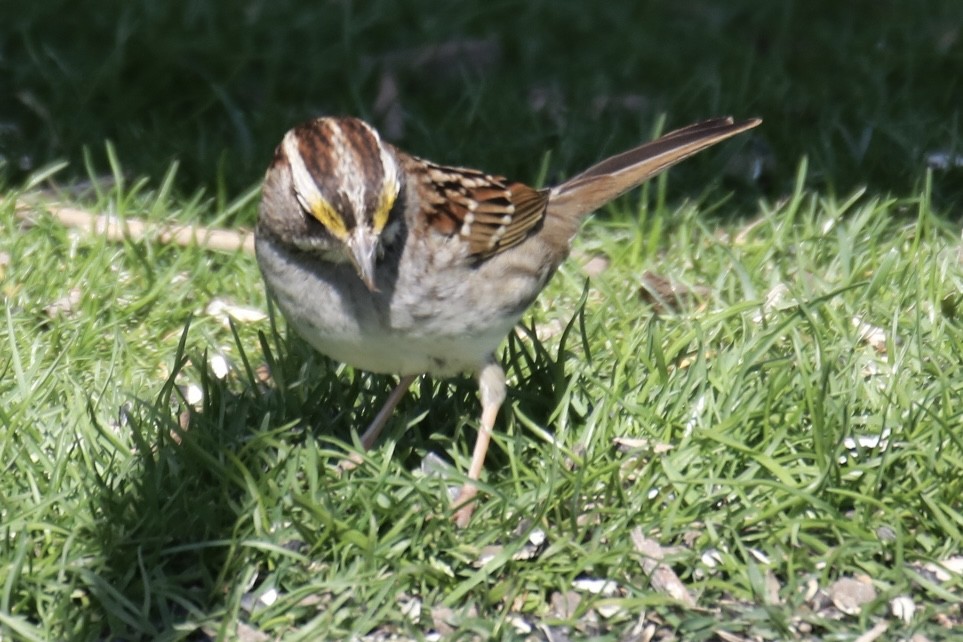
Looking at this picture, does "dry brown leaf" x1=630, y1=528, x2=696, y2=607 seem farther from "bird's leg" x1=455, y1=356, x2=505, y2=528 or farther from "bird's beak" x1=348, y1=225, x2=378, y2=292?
"bird's beak" x1=348, y1=225, x2=378, y2=292

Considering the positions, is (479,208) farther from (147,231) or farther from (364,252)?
(147,231)

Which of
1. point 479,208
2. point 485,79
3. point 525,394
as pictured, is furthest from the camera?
point 485,79

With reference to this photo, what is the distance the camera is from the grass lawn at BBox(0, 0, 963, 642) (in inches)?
143

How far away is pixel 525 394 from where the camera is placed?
431cm

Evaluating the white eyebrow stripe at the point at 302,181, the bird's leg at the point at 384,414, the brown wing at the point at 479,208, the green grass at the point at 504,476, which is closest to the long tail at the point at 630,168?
the brown wing at the point at 479,208

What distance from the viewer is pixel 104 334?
15.9 feet

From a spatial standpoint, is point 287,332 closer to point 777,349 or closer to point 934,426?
point 777,349

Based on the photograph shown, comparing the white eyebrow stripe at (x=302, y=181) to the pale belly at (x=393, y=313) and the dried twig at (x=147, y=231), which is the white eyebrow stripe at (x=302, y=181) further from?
the dried twig at (x=147, y=231)

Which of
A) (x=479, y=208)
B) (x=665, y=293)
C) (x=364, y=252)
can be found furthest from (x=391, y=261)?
(x=665, y=293)

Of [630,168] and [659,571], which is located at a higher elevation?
[630,168]

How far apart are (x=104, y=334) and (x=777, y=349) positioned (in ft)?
7.34

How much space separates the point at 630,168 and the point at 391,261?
4.33 feet

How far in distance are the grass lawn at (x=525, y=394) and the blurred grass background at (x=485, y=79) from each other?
28 millimetres

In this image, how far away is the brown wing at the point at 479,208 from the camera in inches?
159
